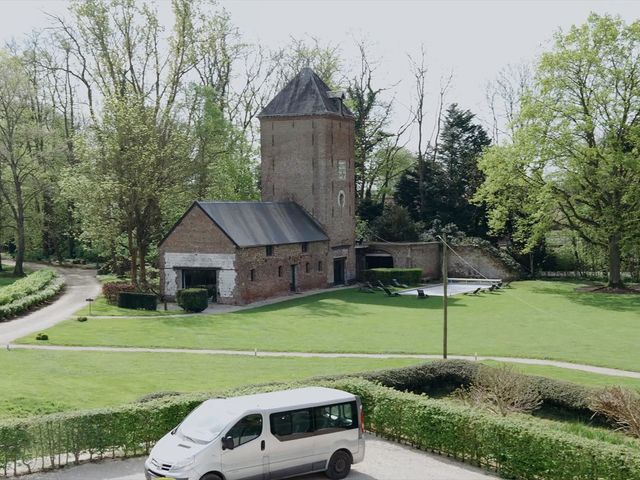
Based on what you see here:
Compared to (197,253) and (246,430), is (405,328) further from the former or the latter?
(246,430)

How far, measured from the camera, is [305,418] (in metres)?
15.6

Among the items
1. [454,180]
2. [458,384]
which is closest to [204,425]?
[458,384]

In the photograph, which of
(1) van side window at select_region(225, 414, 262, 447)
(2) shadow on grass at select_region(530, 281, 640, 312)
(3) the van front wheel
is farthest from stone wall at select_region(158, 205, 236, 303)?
(1) van side window at select_region(225, 414, 262, 447)

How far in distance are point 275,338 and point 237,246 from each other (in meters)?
11.9

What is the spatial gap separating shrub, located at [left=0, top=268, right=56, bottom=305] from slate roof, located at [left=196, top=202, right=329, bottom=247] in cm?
1090

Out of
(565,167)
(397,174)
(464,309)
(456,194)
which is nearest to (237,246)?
(464,309)

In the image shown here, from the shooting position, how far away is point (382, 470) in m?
16.3

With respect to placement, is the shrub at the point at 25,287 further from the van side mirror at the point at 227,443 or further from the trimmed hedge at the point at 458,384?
the van side mirror at the point at 227,443

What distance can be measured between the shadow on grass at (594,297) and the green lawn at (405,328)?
115 millimetres

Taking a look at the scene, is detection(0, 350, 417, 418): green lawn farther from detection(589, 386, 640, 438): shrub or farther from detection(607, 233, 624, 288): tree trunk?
detection(607, 233, 624, 288): tree trunk

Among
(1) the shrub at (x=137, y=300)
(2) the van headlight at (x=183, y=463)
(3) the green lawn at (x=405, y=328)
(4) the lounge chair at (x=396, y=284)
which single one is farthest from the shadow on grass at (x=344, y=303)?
(2) the van headlight at (x=183, y=463)

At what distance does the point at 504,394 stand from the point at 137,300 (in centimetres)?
2653

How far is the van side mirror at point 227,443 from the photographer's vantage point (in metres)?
14.5

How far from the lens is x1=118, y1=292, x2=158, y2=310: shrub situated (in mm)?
41750
